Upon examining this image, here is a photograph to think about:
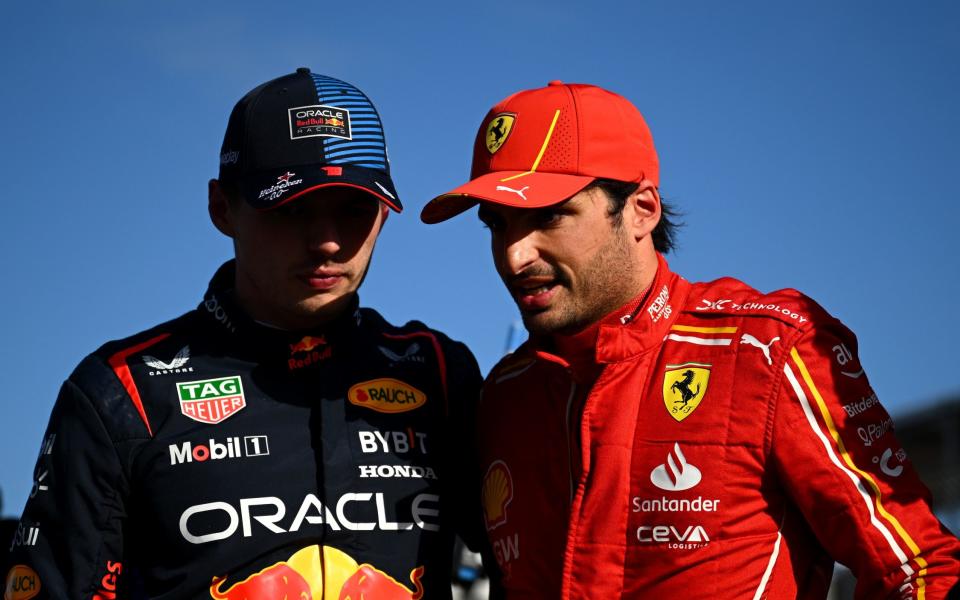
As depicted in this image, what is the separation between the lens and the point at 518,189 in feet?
12.5

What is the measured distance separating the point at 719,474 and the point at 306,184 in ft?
4.94

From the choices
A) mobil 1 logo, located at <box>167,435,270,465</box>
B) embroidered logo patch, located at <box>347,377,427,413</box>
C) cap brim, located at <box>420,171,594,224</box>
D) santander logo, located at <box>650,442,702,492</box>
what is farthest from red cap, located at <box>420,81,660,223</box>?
mobil 1 logo, located at <box>167,435,270,465</box>

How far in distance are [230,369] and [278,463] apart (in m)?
0.36

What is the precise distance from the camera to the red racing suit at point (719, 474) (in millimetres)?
3359

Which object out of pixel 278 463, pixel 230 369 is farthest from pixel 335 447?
pixel 230 369

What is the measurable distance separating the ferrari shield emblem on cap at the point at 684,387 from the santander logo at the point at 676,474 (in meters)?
0.11

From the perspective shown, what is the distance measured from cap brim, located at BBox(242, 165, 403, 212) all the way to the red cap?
0.22 meters

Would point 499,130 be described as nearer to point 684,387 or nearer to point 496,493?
point 684,387

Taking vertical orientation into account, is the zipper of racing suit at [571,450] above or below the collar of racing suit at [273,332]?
below

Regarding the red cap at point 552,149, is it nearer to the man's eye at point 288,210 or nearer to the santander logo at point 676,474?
the man's eye at point 288,210

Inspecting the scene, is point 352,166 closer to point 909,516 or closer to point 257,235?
point 257,235

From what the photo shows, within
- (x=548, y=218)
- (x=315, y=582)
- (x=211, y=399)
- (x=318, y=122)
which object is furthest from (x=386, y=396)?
(x=318, y=122)

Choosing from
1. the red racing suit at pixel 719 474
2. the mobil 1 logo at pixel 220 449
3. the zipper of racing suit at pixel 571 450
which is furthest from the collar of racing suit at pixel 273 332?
the zipper of racing suit at pixel 571 450

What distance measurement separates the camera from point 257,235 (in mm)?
3883
